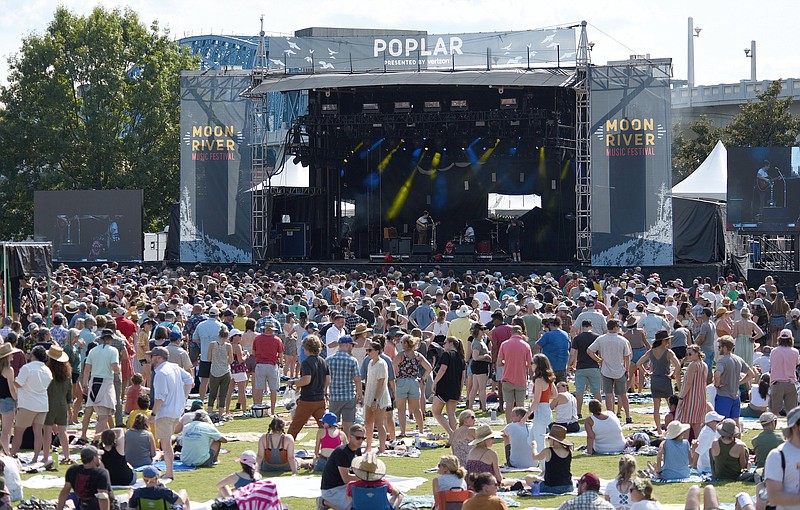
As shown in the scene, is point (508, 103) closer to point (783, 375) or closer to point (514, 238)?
point (514, 238)

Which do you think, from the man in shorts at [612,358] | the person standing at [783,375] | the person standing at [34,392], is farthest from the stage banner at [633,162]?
the person standing at [34,392]

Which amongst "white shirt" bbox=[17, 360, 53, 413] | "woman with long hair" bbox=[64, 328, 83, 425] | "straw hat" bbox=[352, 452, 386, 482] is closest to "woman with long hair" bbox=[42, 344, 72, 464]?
"white shirt" bbox=[17, 360, 53, 413]

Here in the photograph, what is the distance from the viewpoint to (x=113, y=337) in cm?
1263

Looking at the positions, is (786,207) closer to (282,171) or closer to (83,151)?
(282,171)

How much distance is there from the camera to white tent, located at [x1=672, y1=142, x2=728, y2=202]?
113ft

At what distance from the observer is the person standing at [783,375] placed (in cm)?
1339

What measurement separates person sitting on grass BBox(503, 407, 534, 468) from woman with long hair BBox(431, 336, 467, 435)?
1330 mm

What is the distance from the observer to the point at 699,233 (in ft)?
107

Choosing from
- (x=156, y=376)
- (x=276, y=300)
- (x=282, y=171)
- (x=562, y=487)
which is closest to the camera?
(x=562, y=487)

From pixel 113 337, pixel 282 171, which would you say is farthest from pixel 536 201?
pixel 113 337

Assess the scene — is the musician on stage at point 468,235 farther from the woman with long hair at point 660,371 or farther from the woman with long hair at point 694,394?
the woman with long hair at point 694,394

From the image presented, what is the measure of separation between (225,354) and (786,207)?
1784 cm

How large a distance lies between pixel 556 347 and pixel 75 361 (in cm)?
548

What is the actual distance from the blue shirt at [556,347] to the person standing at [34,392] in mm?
5789
